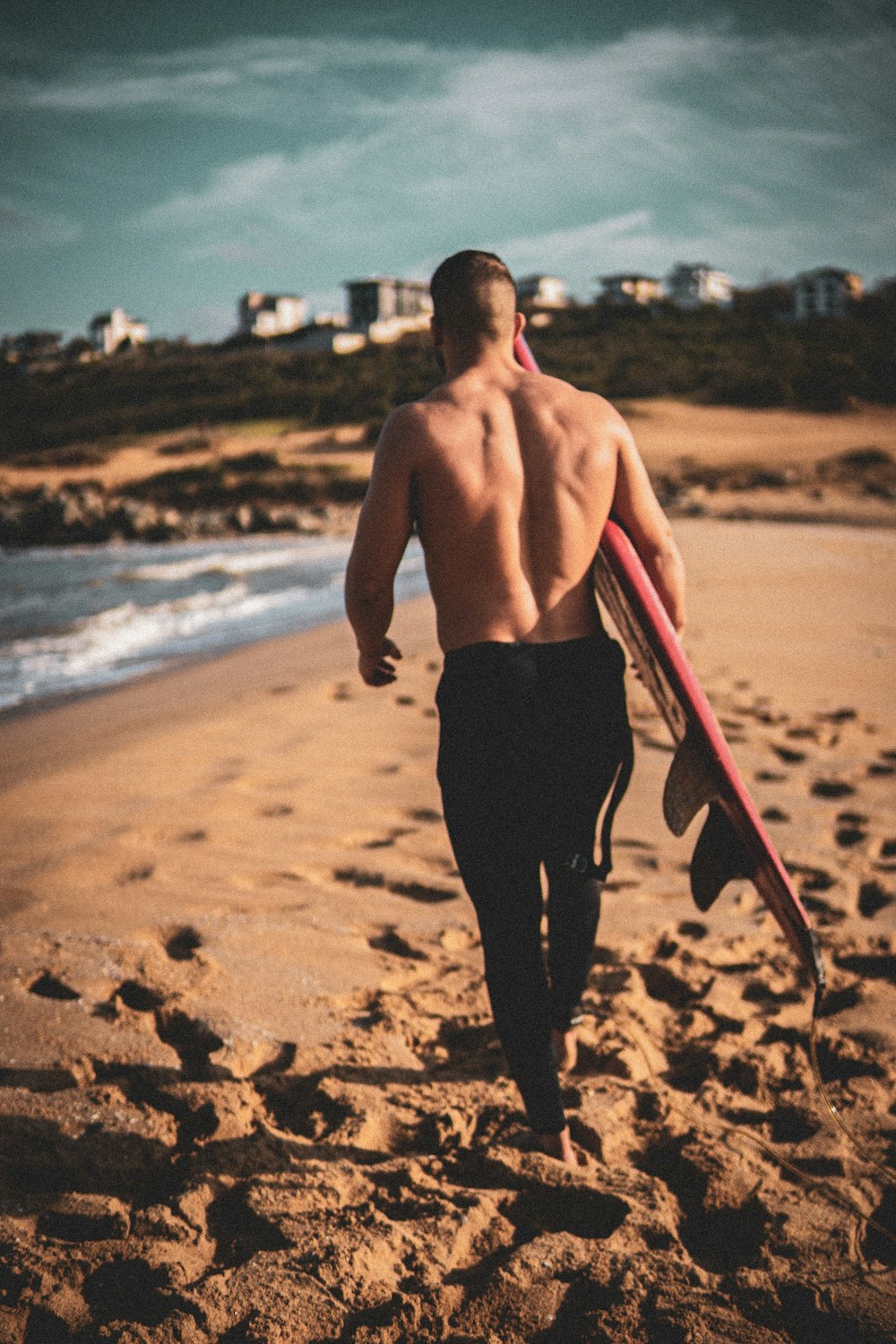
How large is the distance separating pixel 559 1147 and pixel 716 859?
758 mm

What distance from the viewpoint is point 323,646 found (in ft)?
26.1

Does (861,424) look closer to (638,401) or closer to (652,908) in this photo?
(638,401)

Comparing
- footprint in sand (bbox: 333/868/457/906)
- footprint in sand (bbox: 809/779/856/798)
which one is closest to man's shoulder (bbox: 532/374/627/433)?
footprint in sand (bbox: 333/868/457/906)

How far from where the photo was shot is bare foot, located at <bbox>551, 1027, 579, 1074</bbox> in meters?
2.45

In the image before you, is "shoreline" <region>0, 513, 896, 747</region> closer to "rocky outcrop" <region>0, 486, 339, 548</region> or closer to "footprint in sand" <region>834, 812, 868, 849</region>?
"footprint in sand" <region>834, 812, 868, 849</region>

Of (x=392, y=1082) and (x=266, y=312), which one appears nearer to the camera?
(x=392, y=1082)

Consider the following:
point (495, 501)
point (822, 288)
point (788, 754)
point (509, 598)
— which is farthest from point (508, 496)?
point (822, 288)

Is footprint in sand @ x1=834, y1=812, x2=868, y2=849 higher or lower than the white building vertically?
lower

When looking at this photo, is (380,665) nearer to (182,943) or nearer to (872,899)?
(182,943)

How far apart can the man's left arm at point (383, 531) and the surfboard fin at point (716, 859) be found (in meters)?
0.91

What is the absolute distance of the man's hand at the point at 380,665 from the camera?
2.14 m

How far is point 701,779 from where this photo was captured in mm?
2084

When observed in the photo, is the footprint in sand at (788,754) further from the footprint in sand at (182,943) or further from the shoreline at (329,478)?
the shoreline at (329,478)

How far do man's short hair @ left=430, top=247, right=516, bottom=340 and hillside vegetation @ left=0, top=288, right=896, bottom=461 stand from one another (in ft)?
107
